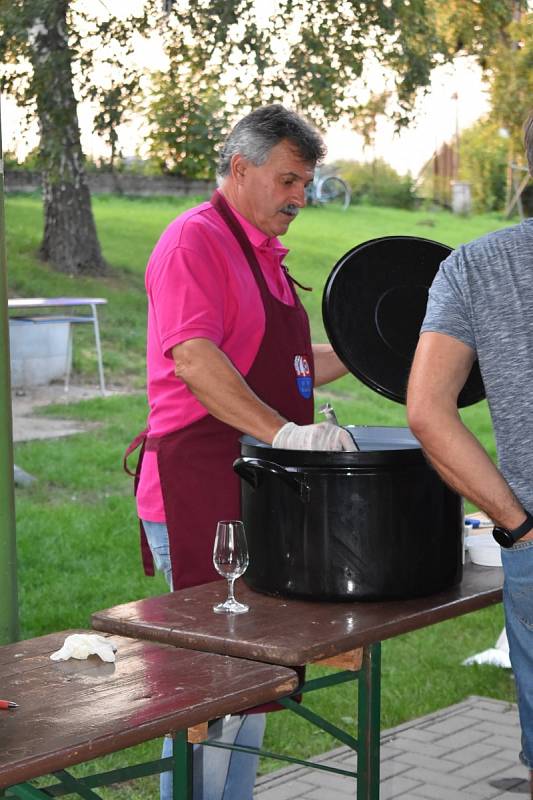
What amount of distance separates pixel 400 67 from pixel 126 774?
5.09m

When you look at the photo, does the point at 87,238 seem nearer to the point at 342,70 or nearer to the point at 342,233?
the point at 342,233

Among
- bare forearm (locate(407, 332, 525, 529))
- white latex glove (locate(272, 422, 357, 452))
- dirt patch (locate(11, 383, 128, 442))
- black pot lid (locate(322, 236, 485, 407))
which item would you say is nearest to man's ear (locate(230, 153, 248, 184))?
black pot lid (locate(322, 236, 485, 407))

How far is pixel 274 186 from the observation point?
305cm

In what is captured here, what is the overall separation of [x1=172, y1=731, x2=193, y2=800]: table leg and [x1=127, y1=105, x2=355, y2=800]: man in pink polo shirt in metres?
0.74

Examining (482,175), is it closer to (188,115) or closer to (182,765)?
(188,115)

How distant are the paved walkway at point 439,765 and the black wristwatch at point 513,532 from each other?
198cm

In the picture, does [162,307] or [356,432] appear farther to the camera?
[356,432]

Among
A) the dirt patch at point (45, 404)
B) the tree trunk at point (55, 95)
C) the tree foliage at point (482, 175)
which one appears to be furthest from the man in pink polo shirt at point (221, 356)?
the tree foliage at point (482, 175)

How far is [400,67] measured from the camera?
21.2 feet

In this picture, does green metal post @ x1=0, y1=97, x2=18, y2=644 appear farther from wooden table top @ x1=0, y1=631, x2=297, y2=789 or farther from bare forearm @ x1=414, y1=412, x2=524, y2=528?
bare forearm @ x1=414, y1=412, x2=524, y2=528

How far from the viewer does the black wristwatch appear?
2.23 metres

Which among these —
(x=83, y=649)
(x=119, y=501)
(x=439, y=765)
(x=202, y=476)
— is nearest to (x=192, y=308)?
(x=202, y=476)

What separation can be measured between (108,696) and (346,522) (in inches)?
25.8

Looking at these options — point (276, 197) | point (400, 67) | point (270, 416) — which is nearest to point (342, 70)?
point (400, 67)
